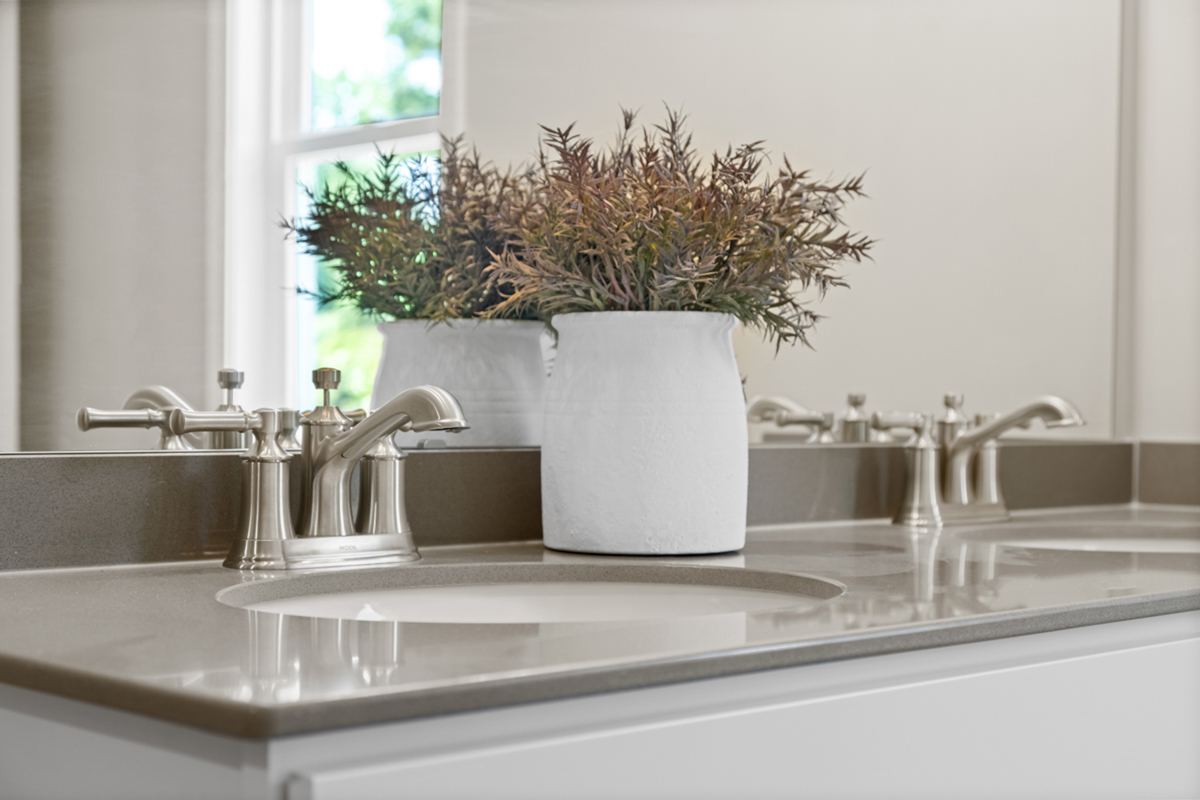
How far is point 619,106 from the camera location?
5.11 ft

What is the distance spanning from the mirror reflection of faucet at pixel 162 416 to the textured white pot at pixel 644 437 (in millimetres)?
318

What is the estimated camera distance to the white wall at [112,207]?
1113 mm

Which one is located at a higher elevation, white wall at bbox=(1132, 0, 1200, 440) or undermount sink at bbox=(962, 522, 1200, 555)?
white wall at bbox=(1132, 0, 1200, 440)

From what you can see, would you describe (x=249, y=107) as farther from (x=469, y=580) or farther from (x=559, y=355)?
(x=469, y=580)

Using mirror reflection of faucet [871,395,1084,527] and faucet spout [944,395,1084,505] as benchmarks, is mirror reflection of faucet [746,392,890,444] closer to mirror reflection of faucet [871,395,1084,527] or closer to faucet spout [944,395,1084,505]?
mirror reflection of faucet [871,395,1084,527]

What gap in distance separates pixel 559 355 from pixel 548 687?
2.18 feet

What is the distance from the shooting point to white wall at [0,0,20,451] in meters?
1.09

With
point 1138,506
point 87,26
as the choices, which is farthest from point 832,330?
point 87,26

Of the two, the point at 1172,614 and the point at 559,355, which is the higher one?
the point at 559,355

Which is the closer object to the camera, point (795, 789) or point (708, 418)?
point (795, 789)

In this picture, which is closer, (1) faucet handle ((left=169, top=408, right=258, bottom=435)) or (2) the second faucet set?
(1) faucet handle ((left=169, top=408, right=258, bottom=435))

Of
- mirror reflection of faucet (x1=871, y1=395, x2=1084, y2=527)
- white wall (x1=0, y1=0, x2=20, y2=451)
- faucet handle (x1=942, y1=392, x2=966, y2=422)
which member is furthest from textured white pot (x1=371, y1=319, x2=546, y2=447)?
faucet handle (x1=942, y1=392, x2=966, y2=422)

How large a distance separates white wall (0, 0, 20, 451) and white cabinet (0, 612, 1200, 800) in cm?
43

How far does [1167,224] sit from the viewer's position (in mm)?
2094
